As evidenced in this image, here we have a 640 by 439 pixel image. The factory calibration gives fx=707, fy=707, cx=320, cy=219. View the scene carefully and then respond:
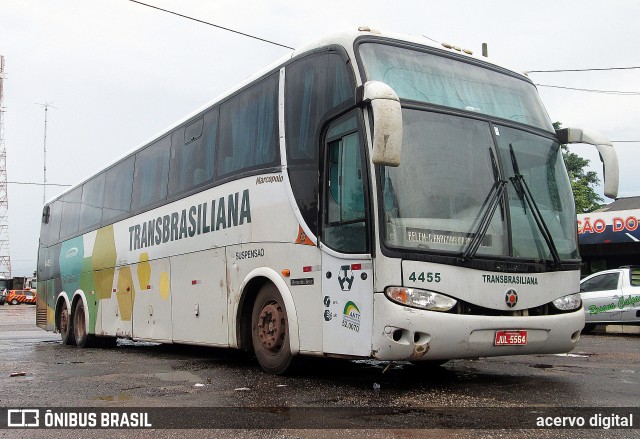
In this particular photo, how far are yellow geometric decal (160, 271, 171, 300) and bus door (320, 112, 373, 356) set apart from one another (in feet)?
15.6

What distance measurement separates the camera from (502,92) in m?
7.89

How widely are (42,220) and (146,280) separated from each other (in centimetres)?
898

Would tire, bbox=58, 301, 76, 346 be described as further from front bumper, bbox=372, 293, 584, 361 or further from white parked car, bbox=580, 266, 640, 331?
white parked car, bbox=580, 266, 640, 331

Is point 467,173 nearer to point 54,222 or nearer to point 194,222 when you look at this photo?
point 194,222

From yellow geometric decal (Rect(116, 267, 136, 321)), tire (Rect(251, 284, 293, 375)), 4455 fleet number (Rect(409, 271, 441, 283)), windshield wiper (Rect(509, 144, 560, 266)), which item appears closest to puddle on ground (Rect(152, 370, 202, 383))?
tire (Rect(251, 284, 293, 375))

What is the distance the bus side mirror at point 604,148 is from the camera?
7.94 metres

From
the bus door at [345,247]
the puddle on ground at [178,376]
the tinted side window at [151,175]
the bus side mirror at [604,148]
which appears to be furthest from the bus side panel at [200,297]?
the bus side mirror at [604,148]

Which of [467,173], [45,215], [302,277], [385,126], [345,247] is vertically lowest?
[302,277]

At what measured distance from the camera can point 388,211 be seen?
21.3ft

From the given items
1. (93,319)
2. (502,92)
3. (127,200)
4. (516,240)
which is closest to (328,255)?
(516,240)

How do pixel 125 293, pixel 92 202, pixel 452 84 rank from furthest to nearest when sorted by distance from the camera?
pixel 92 202, pixel 125 293, pixel 452 84

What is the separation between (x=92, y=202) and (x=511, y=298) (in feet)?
36.6

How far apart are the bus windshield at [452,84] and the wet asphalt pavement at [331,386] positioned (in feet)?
9.44

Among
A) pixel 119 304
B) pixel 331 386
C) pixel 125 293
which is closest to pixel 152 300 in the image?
pixel 125 293
